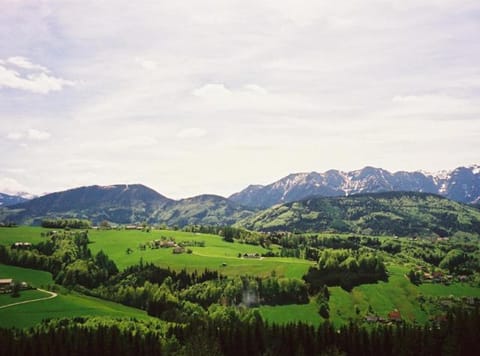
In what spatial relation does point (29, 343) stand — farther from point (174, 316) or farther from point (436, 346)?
point (436, 346)

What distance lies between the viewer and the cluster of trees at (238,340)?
5007 inches

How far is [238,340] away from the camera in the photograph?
479 ft

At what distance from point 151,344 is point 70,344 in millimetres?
22127

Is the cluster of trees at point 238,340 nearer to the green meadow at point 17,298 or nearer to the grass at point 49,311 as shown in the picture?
the grass at point 49,311

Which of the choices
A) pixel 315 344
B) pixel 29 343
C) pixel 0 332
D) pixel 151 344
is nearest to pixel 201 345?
pixel 151 344

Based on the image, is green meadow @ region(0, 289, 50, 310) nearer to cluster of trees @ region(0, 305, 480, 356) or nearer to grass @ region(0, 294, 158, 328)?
grass @ region(0, 294, 158, 328)

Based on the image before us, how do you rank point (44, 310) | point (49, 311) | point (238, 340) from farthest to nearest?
point (44, 310)
point (49, 311)
point (238, 340)

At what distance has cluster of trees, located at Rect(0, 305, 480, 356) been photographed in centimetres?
12719

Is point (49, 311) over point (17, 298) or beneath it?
beneath

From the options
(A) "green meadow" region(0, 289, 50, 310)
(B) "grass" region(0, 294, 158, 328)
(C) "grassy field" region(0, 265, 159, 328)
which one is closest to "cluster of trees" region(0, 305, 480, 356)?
(B) "grass" region(0, 294, 158, 328)

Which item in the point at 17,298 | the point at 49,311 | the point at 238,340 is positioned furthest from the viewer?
the point at 17,298

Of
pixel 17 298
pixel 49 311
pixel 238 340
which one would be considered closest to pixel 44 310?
pixel 49 311

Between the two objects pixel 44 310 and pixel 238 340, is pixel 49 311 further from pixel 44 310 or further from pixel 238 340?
pixel 238 340

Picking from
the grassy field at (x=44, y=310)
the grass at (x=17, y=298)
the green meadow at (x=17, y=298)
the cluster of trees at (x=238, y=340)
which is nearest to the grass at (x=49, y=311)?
the grassy field at (x=44, y=310)
